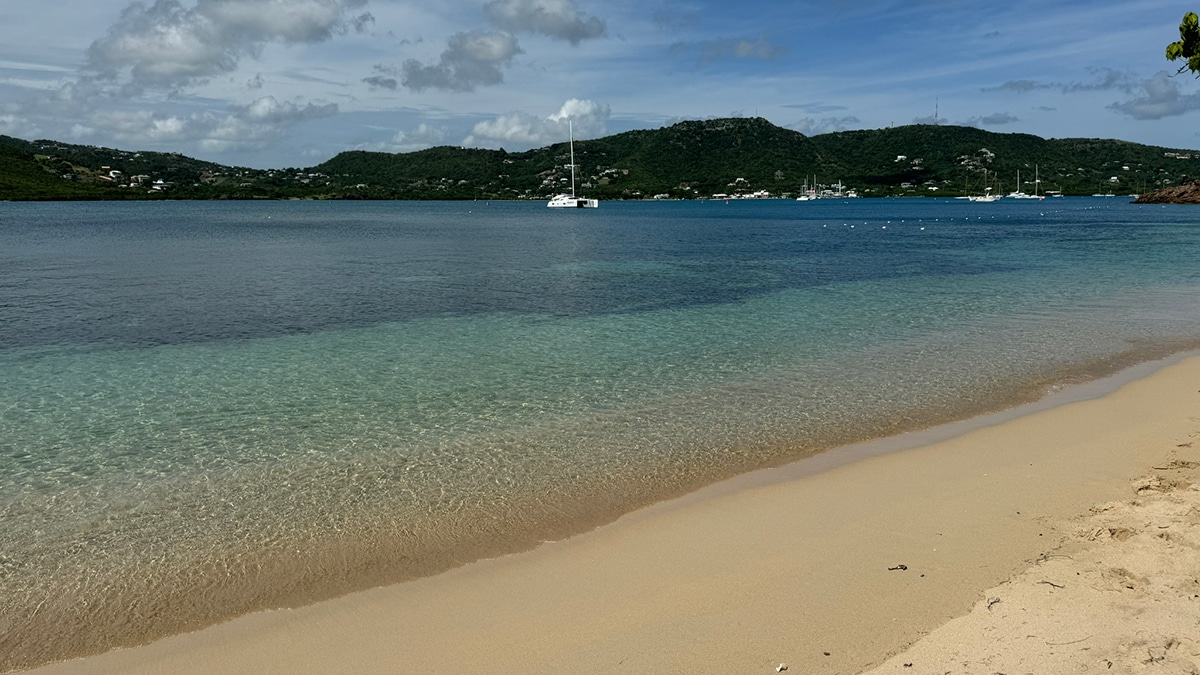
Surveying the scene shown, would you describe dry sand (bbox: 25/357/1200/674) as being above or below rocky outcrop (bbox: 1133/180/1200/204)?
below

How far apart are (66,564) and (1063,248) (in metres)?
57.7

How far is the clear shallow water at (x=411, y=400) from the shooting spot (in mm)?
7500

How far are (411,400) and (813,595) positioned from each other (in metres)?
8.66

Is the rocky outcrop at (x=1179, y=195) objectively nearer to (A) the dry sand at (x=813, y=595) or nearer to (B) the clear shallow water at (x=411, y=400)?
(B) the clear shallow water at (x=411, y=400)

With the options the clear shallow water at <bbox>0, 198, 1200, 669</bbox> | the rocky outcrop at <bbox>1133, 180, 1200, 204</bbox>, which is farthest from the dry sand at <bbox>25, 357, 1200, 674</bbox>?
the rocky outcrop at <bbox>1133, 180, 1200, 204</bbox>

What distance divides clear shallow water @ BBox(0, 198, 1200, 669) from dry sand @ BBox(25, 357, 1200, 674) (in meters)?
0.64

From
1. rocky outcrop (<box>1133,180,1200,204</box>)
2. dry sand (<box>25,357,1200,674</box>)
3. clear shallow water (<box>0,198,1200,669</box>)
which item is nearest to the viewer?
dry sand (<box>25,357,1200,674</box>)

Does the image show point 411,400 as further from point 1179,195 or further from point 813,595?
point 1179,195

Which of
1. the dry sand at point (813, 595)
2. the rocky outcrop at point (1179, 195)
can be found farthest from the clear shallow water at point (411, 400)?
the rocky outcrop at point (1179, 195)

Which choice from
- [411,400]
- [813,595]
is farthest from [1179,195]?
[813,595]

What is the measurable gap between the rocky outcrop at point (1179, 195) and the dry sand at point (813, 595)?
15964 cm

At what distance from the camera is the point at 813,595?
6379mm

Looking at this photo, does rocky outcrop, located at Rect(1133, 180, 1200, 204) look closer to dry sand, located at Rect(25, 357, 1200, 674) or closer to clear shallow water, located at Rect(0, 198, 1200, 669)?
clear shallow water, located at Rect(0, 198, 1200, 669)

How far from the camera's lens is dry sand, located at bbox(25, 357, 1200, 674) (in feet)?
17.7
